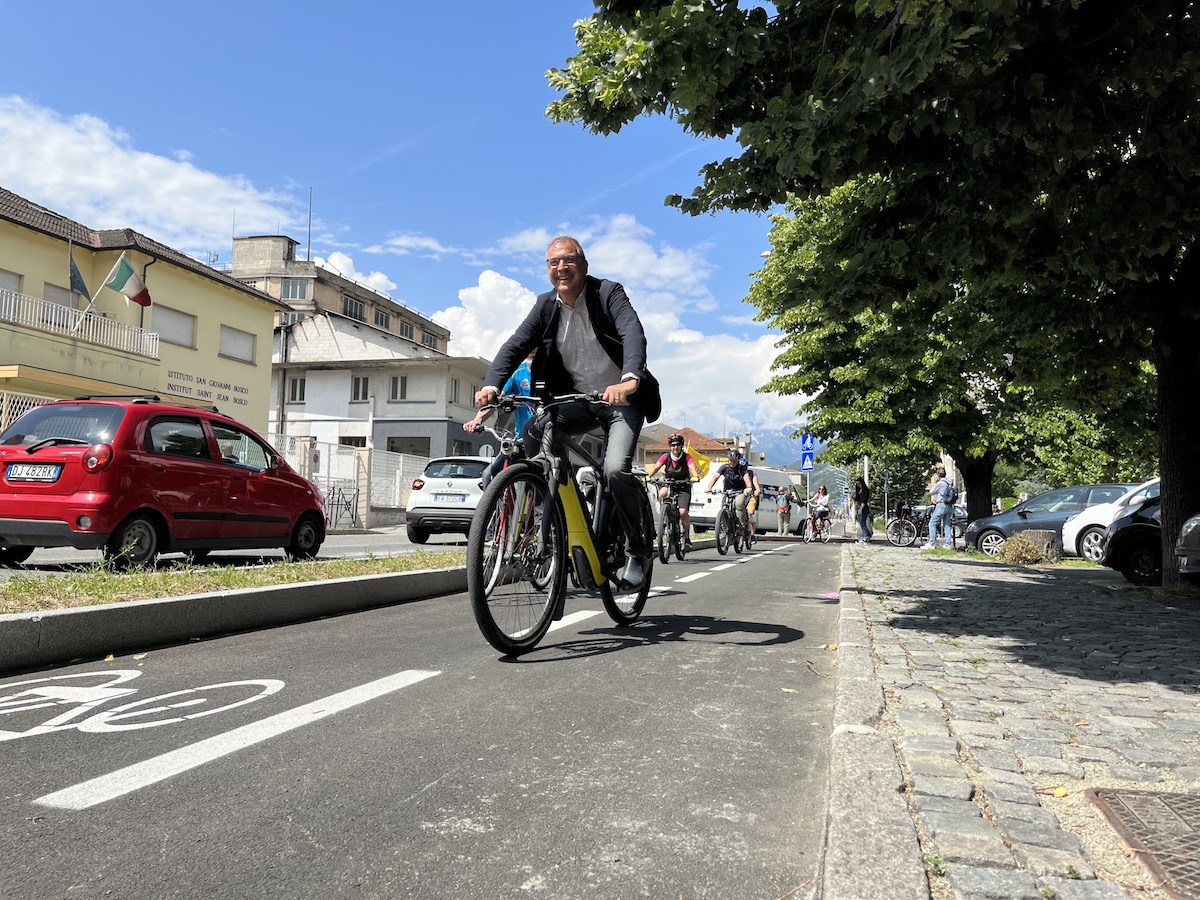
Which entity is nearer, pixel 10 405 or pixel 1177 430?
pixel 1177 430

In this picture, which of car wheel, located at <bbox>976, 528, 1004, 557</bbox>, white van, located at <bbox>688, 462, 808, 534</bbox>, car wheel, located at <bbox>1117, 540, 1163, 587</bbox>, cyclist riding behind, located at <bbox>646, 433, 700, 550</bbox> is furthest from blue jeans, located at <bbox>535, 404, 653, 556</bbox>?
white van, located at <bbox>688, 462, 808, 534</bbox>

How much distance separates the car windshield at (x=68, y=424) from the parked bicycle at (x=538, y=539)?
17.2ft

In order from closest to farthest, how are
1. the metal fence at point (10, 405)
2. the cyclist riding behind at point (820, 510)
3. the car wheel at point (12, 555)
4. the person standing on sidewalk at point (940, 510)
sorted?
the car wheel at point (12, 555) < the metal fence at point (10, 405) < the person standing on sidewalk at point (940, 510) < the cyclist riding behind at point (820, 510)

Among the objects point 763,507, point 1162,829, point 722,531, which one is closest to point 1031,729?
point 1162,829

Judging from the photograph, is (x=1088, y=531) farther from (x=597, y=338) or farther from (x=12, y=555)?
(x=12, y=555)

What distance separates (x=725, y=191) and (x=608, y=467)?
2.45m

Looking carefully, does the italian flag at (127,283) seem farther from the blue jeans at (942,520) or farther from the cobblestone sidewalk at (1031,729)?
the cobblestone sidewalk at (1031,729)

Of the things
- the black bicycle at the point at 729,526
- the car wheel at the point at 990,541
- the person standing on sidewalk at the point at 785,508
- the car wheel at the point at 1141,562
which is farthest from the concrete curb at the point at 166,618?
the person standing on sidewalk at the point at 785,508

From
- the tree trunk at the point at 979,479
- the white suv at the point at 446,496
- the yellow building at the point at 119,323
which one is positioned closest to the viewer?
the white suv at the point at 446,496

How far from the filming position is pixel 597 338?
508 centimetres

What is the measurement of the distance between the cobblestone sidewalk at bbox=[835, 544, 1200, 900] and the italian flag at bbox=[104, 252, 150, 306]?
2678cm

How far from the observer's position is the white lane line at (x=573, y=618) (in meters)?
5.74

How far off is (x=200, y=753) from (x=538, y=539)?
2.07 m

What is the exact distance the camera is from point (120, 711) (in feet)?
10.9
